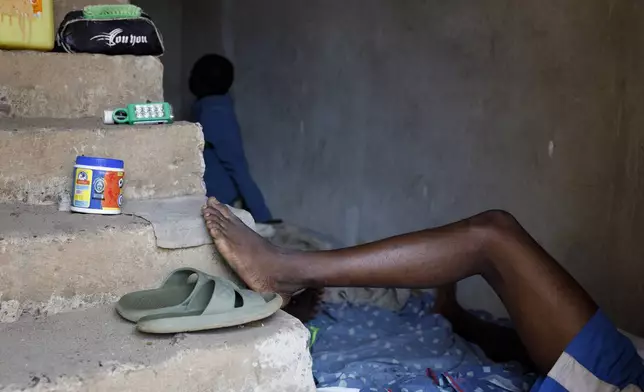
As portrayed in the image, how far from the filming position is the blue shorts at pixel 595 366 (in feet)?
4.43

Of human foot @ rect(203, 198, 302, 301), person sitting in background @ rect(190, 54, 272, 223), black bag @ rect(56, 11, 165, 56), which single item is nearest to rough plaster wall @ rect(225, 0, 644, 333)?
person sitting in background @ rect(190, 54, 272, 223)

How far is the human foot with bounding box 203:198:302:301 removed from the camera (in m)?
1.32

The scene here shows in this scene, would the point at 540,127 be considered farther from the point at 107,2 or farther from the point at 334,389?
the point at 107,2

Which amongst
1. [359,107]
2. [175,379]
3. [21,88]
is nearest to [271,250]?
[175,379]

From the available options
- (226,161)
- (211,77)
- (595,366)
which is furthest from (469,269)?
(211,77)

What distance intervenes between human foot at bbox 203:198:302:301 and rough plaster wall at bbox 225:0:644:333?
3.57 ft

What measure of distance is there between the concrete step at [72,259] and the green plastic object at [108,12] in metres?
0.51

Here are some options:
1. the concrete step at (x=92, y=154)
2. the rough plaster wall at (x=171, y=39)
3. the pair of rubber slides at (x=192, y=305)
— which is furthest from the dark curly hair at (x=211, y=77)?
the pair of rubber slides at (x=192, y=305)

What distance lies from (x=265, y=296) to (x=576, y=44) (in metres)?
1.38

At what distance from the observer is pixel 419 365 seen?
65.7 inches

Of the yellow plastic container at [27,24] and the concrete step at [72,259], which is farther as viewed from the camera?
the yellow plastic container at [27,24]

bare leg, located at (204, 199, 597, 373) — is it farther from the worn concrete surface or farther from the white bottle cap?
the worn concrete surface

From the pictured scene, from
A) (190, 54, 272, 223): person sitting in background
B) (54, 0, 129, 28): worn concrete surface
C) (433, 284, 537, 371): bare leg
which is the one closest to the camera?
(54, 0, 129, 28): worn concrete surface

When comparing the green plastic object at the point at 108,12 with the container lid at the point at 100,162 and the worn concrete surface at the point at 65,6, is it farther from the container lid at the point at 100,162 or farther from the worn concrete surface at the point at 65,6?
the container lid at the point at 100,162
